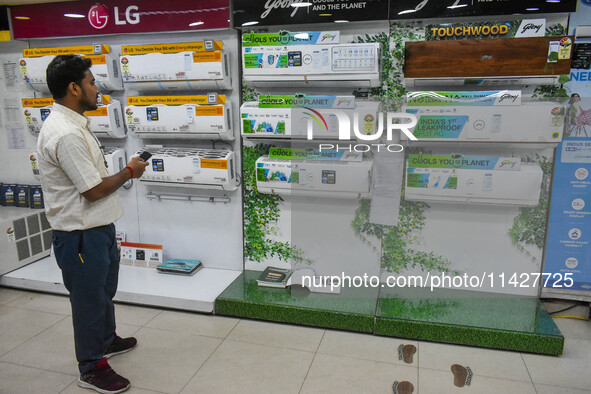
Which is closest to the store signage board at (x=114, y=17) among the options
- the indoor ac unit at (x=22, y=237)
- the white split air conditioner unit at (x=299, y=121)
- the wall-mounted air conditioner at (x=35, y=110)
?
the wall-mounted air conditioner at (x=35, y=110)

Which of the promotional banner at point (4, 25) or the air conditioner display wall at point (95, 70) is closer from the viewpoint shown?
the air conditioner display wall at point (95, 70)

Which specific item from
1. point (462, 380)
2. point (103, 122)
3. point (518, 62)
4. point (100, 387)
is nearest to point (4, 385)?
point (100, 387)

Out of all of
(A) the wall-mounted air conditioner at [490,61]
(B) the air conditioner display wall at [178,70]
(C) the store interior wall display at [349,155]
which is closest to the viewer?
(A) the wall-mounted air conditioner at [490,61]

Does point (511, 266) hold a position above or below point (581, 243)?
below

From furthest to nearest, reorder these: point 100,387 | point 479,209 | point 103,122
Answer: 1. point 103,122
2. point 479,209
3. point 100,387

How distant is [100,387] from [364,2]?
113 inches

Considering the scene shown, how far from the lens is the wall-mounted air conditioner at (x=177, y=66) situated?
3186 mm

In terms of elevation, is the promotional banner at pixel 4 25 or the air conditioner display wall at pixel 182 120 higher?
the promotional banner at pixel 4 25

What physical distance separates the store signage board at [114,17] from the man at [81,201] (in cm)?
119

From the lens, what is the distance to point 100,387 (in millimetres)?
2398

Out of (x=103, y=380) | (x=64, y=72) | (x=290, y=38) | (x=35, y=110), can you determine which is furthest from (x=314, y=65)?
(x=35, y=110)

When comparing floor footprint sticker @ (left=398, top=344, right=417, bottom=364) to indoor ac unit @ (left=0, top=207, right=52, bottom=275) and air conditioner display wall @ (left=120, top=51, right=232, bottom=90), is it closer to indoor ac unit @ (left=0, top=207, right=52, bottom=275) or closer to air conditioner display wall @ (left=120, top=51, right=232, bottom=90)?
air conditioner display wall @ (left=120, top=51, right=232, bottom=90)

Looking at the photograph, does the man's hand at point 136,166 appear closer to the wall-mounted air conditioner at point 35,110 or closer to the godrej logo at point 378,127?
the godrej logo at point 378,127

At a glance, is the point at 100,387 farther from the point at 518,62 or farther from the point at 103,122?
the point at 518,62
